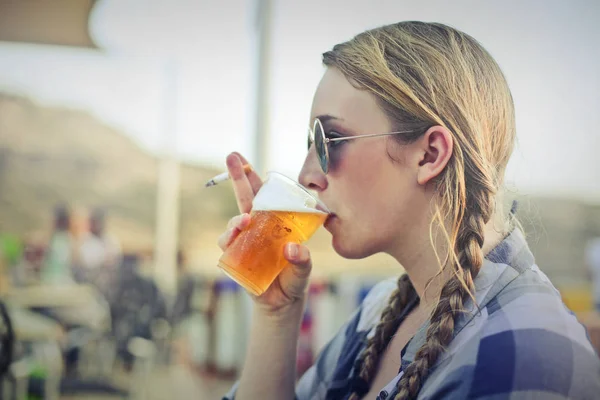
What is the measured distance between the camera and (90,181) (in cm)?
2150

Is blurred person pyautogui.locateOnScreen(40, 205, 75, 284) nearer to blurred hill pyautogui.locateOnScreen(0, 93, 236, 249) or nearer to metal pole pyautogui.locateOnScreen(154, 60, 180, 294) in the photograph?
metal pole pyautogui.locateOnScreen(154, 60, 180, 294)

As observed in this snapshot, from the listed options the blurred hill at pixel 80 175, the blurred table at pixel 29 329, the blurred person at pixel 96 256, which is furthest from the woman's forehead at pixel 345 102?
the blurred hill at pixel 80 175

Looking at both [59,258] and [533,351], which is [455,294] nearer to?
[533,351]

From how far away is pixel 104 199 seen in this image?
21.7 metres

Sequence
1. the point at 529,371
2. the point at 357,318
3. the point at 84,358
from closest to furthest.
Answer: the point at 529,371 < the point at 357,318 < the point at 84,358

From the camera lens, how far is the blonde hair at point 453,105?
124 cm

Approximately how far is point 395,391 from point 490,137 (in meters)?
0.59

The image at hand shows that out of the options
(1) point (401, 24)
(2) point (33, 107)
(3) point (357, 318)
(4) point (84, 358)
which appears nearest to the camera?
(1) point (401, 24)

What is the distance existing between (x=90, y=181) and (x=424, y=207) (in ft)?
71.5

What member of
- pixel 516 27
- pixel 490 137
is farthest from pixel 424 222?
pixel 516 27

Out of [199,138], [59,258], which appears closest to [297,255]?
[59,258]

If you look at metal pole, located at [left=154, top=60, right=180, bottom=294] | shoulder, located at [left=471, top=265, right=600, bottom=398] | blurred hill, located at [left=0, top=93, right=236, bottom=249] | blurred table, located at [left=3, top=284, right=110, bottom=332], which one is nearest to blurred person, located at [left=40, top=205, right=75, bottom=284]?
blurred table, located at [left=3, top=284, right=110, bottom=332]

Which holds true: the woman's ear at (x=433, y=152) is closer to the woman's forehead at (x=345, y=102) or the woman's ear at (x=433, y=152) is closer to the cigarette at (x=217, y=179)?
the woman's forehead at (x=345, y=102)

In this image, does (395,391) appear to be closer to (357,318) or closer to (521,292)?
(521,292)
